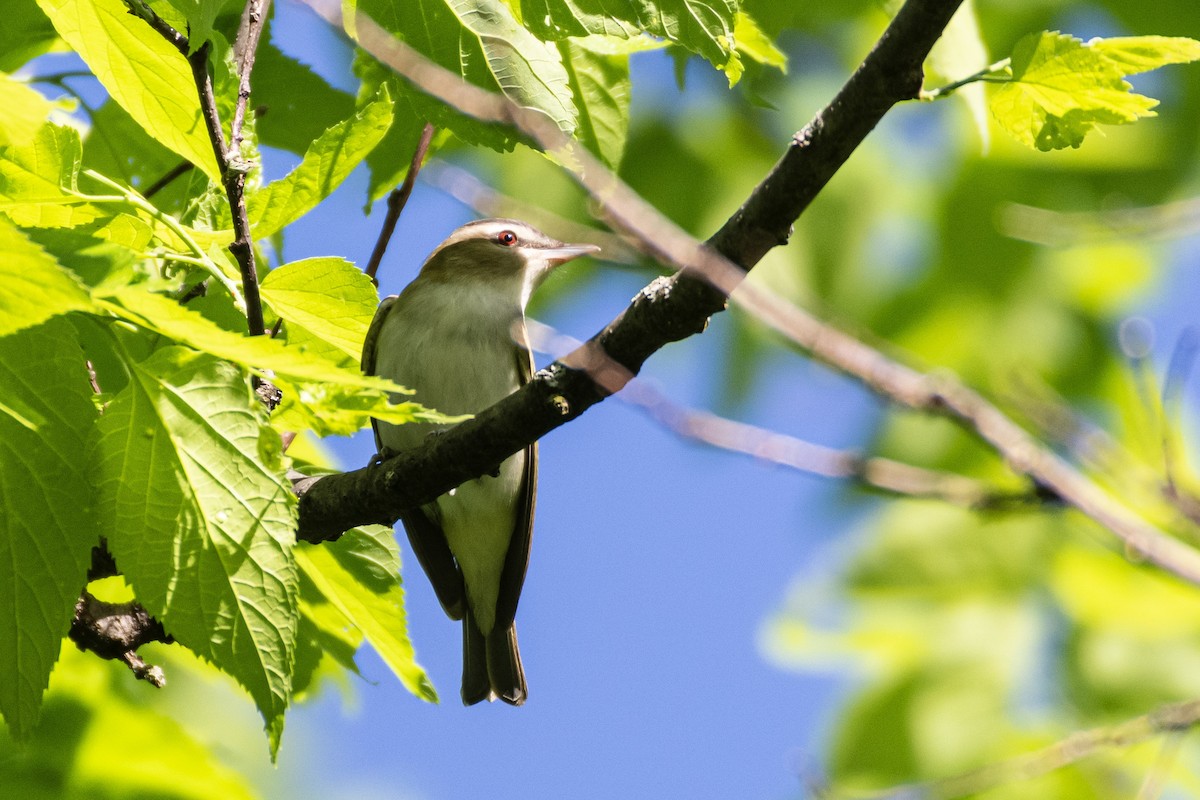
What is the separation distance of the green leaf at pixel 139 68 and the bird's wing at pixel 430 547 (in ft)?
8.62

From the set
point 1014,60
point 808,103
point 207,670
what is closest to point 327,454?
point 207,670

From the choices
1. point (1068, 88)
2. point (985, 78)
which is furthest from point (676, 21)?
point (1068, 88)

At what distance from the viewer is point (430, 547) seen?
207 inches

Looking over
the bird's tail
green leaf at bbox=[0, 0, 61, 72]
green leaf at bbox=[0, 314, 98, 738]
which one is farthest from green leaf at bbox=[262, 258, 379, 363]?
the bird's tail

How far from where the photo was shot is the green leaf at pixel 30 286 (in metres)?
1.81

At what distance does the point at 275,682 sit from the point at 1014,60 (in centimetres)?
190

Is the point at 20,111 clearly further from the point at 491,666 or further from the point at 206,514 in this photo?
the point at 491,666

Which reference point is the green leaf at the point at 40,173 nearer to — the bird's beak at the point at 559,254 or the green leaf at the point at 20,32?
the green leaf at the point at 20,32

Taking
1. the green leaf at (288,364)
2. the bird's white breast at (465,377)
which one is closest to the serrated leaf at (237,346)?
the green leaf at (288,364)

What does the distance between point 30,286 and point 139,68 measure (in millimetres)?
817

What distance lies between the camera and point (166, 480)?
229 cm

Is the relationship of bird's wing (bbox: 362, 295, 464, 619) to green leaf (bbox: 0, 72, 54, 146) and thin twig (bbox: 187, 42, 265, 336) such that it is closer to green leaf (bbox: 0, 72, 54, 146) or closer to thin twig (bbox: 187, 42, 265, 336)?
thin twig (bbox: 187, 42, 265, 336)

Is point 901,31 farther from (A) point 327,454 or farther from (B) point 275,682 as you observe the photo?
(A) point 327,454

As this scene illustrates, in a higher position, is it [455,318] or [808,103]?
[808,103]
